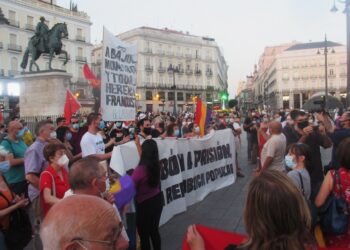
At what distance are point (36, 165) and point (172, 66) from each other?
250ft

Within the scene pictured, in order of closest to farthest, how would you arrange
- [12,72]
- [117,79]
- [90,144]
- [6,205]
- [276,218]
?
[276,218] < [6,205] < [90,144] < [117,79] < [12,72]

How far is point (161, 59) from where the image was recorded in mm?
80562

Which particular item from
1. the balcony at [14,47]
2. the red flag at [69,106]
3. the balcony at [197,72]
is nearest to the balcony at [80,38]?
the balcony at [14,47]

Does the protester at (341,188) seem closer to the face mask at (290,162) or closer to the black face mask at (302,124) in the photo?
the face mask at (290,162)

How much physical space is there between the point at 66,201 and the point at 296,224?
3.41 feet

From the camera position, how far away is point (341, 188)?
3.14m

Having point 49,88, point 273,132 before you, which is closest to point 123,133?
point 273,132

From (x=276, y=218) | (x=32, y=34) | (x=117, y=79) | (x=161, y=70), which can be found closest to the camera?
(x=276, y=218)

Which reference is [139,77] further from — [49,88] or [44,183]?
[44,183]

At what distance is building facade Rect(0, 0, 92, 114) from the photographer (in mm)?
52188

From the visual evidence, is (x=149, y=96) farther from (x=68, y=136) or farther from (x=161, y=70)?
(x=68, y=136)

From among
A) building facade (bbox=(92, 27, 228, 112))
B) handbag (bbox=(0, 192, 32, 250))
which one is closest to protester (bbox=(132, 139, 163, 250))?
handbag (bbox=(0, 192, 32, 250))

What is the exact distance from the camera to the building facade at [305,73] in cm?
9300

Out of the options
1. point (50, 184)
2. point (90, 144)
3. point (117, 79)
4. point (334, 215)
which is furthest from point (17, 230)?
point (117, 79)
